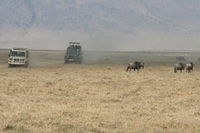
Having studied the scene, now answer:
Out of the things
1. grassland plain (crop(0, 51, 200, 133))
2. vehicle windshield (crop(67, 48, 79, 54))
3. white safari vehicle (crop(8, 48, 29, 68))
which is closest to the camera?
grassland plain (crop(0, 51, 200, 133))

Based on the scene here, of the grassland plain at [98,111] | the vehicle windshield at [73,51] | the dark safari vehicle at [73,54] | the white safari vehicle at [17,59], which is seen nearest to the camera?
the grassland plain at [98,111]

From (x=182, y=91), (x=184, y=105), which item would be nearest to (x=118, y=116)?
(x=184, y=105)

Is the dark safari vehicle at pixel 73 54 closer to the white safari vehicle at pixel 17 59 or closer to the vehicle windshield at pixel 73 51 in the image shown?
the vehicle windshield at pixel 73 51

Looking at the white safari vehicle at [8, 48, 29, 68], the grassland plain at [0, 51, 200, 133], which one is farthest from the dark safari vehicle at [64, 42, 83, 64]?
the grassland plain at [0, 51, 200, 133]

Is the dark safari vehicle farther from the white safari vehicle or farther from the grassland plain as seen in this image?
the grassland plain

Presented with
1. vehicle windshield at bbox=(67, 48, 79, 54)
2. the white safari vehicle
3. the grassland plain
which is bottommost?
the grassland plain

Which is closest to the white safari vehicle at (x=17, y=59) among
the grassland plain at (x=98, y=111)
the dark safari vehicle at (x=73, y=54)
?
the dark safari vehicle at (x=73, y=54)

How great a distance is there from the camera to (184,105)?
13.7 m

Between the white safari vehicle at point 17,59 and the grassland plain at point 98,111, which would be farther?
the white safari vehicle at point 17,59

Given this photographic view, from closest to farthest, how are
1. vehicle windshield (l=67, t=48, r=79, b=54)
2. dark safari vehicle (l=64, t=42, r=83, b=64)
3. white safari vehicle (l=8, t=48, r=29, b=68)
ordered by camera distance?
white safari vehicle (l=8, t=48, r=29, b=68) < dark safari vehicle (l=64, t=42, r=83, b=64) < vehicle windshield (l=67, t=48, r=79, b=54)

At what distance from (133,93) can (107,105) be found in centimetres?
406

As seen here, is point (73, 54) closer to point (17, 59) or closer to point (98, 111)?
point (17, 59)

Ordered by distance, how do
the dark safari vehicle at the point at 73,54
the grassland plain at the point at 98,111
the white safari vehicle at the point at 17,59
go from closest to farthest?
the grassland plain at the point at 98,111 → the white safari vehicle at the point at 17,59 → the dark safari vehicle at the point at 73,54

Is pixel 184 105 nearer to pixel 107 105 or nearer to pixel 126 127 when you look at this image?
pixel 107 105
